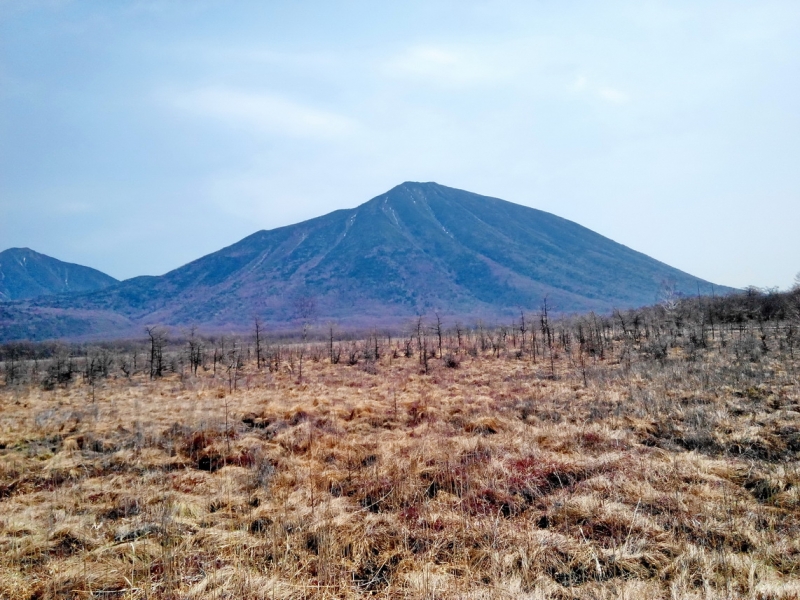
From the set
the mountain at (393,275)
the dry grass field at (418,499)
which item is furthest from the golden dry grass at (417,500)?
the mountain at (393,275)

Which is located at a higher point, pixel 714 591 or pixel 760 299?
pixel 760 299

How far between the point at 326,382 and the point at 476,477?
14.0 m

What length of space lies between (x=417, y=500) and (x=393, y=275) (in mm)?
139617

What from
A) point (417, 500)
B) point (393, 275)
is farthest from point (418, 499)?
point (393, 275)

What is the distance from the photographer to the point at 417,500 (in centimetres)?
574

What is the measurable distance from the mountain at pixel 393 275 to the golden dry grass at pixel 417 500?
100858mm

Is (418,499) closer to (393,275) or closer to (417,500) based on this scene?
(417,500)

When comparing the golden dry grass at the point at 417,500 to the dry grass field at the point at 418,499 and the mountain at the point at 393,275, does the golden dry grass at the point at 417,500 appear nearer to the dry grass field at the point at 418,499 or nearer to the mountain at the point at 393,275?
the dry grass field at the point at 418,499

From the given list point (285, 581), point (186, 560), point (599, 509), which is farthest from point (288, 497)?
point (599, 509)

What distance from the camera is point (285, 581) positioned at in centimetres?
388

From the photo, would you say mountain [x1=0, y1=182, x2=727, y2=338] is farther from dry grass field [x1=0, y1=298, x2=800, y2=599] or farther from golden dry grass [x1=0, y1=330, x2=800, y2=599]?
golden dry grass [x1=0, y1=330, x2=800, y2=599]

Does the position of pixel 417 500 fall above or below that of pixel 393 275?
below

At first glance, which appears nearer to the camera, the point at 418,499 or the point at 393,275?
the point at 418,499

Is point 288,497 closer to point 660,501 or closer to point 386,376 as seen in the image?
point 660,501
